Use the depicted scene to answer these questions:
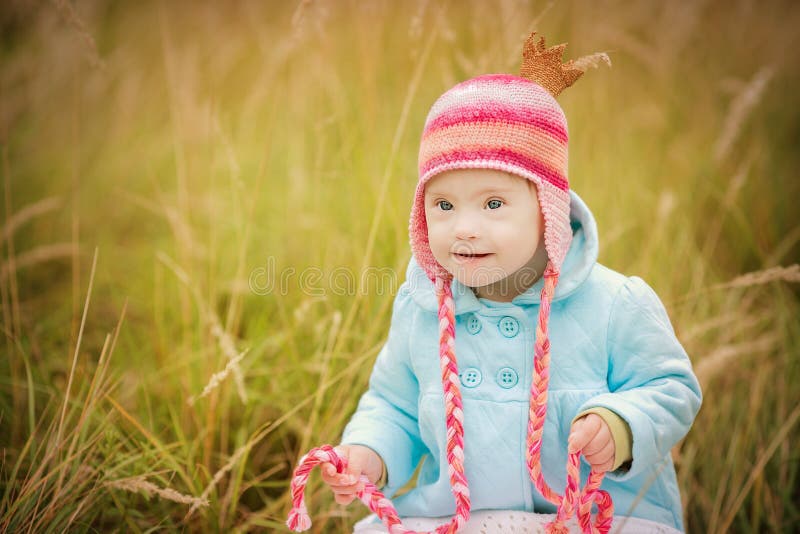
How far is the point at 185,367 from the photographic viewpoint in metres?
2.23

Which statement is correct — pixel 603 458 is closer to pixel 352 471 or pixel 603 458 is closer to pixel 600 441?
pixel 600 441

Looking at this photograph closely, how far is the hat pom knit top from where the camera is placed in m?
1.38

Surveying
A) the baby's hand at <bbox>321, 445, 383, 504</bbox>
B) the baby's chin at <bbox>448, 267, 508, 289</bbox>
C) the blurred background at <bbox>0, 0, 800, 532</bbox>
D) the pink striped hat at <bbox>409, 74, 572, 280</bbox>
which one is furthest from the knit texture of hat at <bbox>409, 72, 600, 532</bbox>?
the blurred background at <bbox>0, 0, 800, 532</bbox>

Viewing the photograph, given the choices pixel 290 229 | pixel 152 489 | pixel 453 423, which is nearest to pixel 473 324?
pixel 453 423

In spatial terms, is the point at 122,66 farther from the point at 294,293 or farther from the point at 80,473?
the point at 80,473

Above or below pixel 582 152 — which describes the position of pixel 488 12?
above

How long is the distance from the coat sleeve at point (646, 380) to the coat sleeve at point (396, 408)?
454 mm

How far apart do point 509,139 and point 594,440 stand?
614 mm

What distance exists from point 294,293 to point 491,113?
1.46 metres

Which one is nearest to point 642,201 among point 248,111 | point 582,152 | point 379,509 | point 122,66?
point 582,152

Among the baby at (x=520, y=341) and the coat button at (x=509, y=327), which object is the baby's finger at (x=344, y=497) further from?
the coat button at (x=509, y=327)

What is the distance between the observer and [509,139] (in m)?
1.38

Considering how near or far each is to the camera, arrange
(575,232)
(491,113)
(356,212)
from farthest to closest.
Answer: (356,212) → (575,232) → (491,113)

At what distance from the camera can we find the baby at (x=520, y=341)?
1386 millimetres
